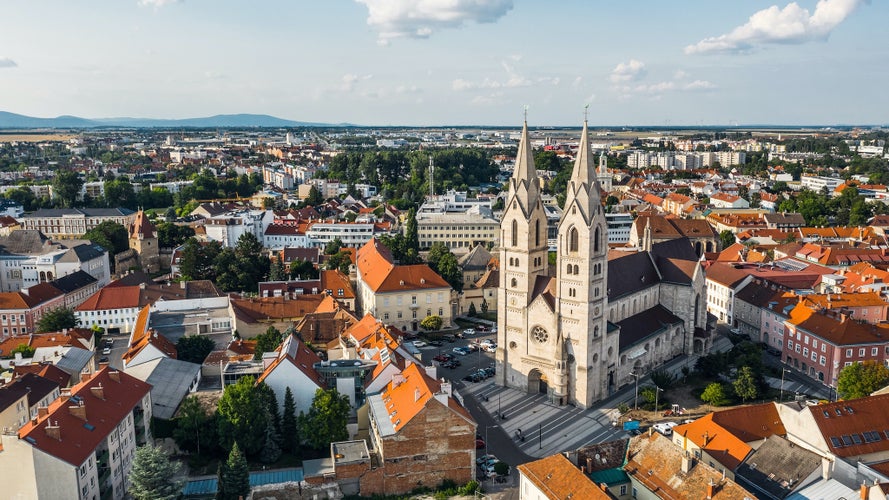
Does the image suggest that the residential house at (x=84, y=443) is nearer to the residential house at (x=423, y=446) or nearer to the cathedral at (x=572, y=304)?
the residential house at (x=423, y=446)

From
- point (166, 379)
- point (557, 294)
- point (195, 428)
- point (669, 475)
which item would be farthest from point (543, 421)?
point (166, 379)

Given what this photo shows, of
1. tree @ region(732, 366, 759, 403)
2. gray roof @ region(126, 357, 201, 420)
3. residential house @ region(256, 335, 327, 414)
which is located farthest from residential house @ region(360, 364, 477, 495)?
tree @ region(732, 366, 759, 403)

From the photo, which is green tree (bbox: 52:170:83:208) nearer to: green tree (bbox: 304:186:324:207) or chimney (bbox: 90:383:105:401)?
green tree (bbox: 304:186:324:207)

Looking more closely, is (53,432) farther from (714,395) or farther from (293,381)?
(714,395)

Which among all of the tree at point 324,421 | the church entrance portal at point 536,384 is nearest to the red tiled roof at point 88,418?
the tree at point 324,421

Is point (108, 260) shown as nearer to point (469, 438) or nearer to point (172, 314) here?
point (172, 314)
